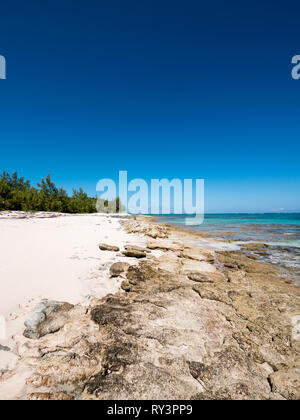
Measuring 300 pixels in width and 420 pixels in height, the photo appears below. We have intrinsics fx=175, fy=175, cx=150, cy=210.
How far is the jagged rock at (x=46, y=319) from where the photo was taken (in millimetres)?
2716

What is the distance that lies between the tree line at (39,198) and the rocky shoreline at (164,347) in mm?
38272

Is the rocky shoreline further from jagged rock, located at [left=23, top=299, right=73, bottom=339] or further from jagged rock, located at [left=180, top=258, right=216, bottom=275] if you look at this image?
jagged rock, located at [left=180, top=258, right=216, bottom=275]

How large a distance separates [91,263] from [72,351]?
3.57 m

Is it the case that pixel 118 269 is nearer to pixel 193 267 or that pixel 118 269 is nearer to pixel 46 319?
pixel 46 319

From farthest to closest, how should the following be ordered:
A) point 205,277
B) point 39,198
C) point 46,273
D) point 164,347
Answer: point 39,198, point 205,277, point 46,273, point 164,347

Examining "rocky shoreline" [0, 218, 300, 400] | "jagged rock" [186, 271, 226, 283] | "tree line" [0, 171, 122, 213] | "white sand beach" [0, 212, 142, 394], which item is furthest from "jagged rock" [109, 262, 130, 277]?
"tree line" [0, 171, 122, 213]

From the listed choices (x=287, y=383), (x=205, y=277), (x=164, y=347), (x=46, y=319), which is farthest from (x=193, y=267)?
(x=46, y=319)

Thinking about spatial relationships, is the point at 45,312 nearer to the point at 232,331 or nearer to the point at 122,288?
the point at 122,288

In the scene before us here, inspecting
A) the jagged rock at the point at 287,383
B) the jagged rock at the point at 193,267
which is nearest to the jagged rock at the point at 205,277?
the jagged rock at the point at 193,267

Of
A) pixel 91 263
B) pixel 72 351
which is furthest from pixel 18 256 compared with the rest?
pixel 72 351

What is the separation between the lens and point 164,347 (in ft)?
8.63

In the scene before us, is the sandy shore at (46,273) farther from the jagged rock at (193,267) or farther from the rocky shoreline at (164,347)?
the jagged rock at (193,267)

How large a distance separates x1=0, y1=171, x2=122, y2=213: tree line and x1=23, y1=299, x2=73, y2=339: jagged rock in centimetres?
3766

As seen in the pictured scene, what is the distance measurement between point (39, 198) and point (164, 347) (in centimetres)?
4294
